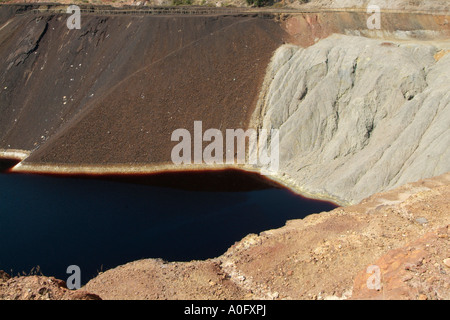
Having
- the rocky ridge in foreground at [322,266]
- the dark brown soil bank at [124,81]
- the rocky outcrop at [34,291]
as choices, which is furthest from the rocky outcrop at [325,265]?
the dark brown soil bank at [124,81]

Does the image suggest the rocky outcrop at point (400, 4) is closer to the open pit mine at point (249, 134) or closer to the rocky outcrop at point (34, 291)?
the open pit mine at point (249, 134)

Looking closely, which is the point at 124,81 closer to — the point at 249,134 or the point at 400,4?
the point at 249,134

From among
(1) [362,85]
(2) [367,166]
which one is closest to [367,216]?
Answer: (2) [367,166]

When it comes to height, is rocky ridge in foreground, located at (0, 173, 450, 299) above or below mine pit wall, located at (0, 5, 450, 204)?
below

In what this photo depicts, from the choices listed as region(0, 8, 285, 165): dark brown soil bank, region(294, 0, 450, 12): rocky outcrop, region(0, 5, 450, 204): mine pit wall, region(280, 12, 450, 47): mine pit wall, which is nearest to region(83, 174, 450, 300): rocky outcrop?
region(0, 5, 450, 204): mine pit wall

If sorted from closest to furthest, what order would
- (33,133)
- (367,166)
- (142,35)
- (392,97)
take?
(367,166), (392,97), (33,133), (142,35)

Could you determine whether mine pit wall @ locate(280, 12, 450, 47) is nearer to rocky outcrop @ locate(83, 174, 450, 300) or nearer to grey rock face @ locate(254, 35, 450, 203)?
grey rock face @ locate(254, 35, 450, 203)
